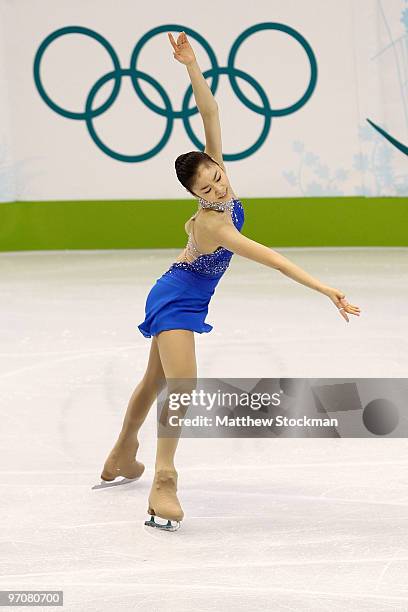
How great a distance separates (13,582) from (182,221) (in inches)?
336

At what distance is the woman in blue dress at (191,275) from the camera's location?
135 inches

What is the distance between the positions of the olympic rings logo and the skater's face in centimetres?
779

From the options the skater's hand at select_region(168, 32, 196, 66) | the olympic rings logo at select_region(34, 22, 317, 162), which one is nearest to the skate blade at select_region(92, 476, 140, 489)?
the skater's hand at select_region(168, 32, 196, 66)

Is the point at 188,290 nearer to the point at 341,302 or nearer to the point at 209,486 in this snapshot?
the point at 341,302

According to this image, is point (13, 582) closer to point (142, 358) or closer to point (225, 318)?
point (142, 358)

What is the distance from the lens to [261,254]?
3.34 meters

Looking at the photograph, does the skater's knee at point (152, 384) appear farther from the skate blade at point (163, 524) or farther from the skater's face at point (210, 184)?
the skater's face at point (210, 184)

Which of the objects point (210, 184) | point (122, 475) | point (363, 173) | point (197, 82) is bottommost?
point (363, 173)

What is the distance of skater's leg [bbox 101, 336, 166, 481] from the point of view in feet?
12.3

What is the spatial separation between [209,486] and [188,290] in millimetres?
753

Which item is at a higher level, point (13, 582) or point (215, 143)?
point (215, 143)

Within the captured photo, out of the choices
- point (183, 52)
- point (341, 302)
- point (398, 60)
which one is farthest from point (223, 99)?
point (341, 302)

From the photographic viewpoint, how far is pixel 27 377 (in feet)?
18.8

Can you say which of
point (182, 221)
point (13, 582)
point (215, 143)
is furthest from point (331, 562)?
point (182, 221)
